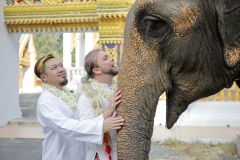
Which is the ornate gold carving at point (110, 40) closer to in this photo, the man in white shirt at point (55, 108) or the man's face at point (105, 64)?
the man in white shirt at point (55, 108)

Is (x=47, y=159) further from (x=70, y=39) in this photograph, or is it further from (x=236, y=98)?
(x=70, y=39)

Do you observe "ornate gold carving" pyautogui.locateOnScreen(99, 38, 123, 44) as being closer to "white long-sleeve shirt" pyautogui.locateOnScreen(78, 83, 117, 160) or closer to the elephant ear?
"white long-sleeve shirt" pyautogui.locateOnScreen(78, 83, 117, 160)

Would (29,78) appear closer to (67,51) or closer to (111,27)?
(67,51)

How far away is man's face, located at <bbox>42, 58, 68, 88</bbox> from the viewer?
7.87 feet

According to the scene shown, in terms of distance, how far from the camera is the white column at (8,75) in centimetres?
762

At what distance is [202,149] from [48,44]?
37938 millimetres

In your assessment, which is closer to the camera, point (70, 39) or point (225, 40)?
point (225, 40)

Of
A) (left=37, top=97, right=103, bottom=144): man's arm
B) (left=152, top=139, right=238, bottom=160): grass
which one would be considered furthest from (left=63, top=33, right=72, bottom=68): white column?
(left=37, top=97, right=103, bottom=144): man's arm

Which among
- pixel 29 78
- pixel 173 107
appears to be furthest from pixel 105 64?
pixel 29 78

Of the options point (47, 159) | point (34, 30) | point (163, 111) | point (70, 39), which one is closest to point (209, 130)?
point (163, 111)

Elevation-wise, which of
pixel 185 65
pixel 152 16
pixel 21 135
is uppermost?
pixel 152 16

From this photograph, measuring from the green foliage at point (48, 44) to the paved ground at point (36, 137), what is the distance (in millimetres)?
33428

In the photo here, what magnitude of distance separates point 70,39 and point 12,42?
831 cm

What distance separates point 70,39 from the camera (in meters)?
16.2
